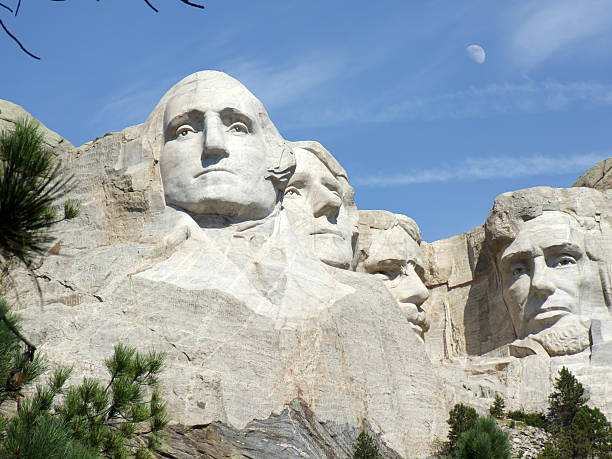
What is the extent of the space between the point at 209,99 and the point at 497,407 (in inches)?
181

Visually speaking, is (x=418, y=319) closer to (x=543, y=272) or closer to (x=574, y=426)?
(x=543, y=272)

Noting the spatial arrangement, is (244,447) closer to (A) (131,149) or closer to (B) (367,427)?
(B) (367,427)

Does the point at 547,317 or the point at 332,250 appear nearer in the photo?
the point at 332,250

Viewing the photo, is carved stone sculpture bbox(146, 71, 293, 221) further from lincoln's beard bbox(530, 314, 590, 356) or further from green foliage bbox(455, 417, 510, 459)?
lincoln's beard bbox(530, 314, 590, 356)

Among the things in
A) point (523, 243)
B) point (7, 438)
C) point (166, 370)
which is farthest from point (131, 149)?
point (7, 438)

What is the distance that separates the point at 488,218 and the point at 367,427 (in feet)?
17.6

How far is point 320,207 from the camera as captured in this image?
15.4 metres

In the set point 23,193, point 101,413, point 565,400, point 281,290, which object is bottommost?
point 101,413

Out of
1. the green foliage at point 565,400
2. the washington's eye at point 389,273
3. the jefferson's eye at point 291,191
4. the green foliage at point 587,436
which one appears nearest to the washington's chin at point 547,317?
the green foliage at point 565,400

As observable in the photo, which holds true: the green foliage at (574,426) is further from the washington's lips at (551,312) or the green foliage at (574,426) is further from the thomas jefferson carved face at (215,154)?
the thomas jefferson carved face at (215,154)

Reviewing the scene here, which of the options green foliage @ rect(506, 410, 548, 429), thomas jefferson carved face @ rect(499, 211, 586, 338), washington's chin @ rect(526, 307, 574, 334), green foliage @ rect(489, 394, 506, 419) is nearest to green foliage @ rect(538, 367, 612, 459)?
green foliage @ rect(506, 410, 548, 429)

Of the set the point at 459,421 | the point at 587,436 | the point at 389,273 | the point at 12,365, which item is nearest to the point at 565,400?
the point at 587,436

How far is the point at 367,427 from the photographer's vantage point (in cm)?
1232

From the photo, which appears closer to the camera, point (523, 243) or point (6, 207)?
point (6, 207)
